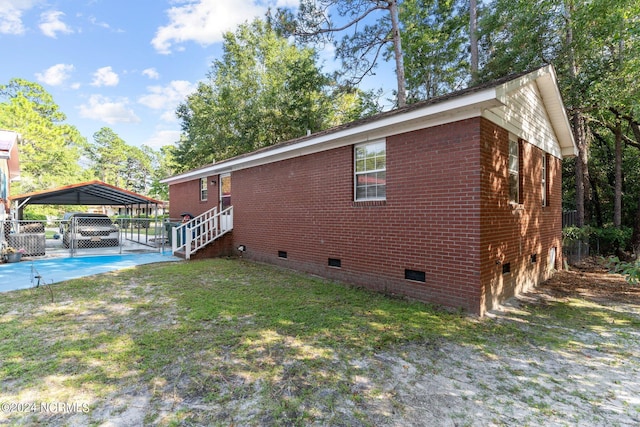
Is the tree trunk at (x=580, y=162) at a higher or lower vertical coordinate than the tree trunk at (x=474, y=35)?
lower

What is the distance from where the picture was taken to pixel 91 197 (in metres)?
14.5

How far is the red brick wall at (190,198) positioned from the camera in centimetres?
1323

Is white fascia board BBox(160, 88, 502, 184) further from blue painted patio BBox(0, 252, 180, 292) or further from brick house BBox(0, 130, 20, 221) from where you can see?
brick house BBox(0, 130, 20, 221)

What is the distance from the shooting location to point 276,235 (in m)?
9.53

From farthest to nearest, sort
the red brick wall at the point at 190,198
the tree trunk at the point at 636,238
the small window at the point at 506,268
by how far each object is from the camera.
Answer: the red brick wall at the point at 190,198, the tree trunk at the point at 636,238, the small window at the point at 506,268

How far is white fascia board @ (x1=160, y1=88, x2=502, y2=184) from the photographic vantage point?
4.96m

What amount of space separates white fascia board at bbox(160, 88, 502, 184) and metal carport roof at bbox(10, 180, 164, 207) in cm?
704

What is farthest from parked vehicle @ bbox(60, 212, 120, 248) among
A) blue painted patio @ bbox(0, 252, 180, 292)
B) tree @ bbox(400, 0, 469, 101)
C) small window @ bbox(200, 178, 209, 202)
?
tree @ bbox(400, 0, 469, 101)

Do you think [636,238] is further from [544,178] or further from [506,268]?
[506,268]

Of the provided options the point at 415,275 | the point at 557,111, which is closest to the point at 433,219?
the point at 415,275

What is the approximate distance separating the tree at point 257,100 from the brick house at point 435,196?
1180 cm

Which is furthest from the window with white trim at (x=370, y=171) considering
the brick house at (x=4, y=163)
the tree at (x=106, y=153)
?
the tree at (x=106, y=153)

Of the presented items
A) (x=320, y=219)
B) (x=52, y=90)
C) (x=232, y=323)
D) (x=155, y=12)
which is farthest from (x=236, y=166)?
(x=52, y=90)

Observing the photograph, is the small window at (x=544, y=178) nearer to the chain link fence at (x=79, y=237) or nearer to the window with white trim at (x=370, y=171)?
the window with white trim at (x=370, y=171)
